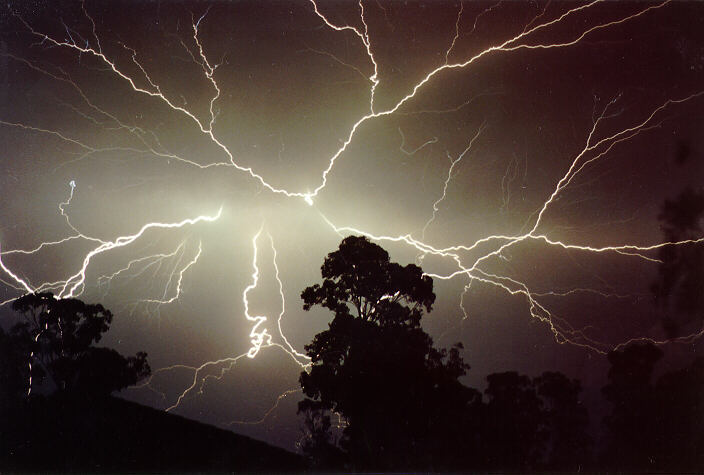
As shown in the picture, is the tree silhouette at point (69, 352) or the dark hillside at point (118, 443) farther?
the tree silhouette at point (69, 352)

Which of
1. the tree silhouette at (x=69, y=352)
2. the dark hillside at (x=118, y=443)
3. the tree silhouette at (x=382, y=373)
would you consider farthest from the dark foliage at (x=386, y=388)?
the tree silhouette at (x=69, y=352)

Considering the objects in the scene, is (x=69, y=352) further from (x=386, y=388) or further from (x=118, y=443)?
(x=386, y=388)

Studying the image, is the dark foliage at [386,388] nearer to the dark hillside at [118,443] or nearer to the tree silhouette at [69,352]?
the dark hillside at [118,443]

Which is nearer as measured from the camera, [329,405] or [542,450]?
[329,405]

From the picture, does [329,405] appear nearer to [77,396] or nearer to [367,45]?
[77,396]

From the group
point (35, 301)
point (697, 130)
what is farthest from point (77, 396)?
point (697, 130)

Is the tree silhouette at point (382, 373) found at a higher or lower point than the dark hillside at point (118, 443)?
higher

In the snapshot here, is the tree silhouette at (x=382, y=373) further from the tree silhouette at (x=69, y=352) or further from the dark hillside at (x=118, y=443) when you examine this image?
the tree silhouette at (x=69, y=352)
